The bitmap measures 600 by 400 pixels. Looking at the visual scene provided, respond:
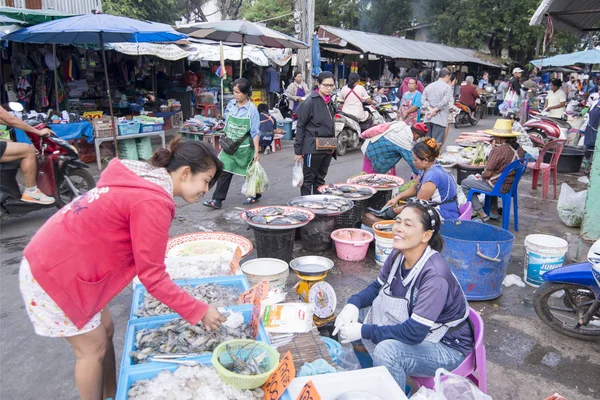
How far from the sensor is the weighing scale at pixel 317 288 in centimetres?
315

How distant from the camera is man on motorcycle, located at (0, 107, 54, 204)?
563 centimetres

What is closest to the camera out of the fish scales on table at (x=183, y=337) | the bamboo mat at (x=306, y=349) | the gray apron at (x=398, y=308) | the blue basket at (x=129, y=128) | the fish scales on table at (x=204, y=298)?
the fish scales on table at (x=183, y=337)

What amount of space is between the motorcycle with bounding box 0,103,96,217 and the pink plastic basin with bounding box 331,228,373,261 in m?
4.06

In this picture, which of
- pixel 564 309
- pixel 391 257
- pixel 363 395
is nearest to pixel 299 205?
pixel 391 257

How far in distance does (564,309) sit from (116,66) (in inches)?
486

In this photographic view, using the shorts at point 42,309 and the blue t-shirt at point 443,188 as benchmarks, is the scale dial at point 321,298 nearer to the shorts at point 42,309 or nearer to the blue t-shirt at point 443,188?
the shorts at point 42,309

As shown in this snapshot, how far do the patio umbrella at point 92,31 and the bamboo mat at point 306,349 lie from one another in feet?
20.1

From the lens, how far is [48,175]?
246 inches

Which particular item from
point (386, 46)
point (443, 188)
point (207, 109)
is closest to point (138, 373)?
point (443, 188)

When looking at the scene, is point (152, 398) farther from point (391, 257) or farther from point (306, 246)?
point (306, 246)

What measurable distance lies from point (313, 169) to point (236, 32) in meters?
3.44

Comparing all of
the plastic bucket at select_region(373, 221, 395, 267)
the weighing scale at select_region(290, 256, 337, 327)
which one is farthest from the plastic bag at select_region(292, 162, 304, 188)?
the weighing scale at select_region(290, 256, 337, 327)

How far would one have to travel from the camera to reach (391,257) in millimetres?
2846

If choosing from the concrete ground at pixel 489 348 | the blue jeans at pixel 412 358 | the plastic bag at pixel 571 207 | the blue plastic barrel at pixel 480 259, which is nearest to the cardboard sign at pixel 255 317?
the blue jeans at pixel 412 358
